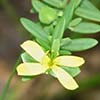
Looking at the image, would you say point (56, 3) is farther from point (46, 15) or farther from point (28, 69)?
point (28, 69)

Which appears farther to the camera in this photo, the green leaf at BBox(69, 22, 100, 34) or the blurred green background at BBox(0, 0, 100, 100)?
the blurred green background at BBox(0, 0, 100, 100)

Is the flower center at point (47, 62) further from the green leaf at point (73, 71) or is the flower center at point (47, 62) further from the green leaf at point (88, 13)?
the green leaf at point (88, 13)

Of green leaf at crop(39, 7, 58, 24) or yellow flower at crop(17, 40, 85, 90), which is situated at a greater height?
green leaf at crop(39, 7, 58, 24)

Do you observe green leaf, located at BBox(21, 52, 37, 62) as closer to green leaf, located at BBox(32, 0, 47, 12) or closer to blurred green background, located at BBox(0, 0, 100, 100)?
green leaf, located at BBox(32, 0, 47, 12)

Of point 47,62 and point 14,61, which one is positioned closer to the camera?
point 47,62

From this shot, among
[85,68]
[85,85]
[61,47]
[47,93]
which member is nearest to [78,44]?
[61,47]

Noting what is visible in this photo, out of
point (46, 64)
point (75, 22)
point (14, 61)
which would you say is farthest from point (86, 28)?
point (14, 61)

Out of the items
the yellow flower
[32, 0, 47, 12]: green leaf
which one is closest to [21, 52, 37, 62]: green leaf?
the yellow flower
